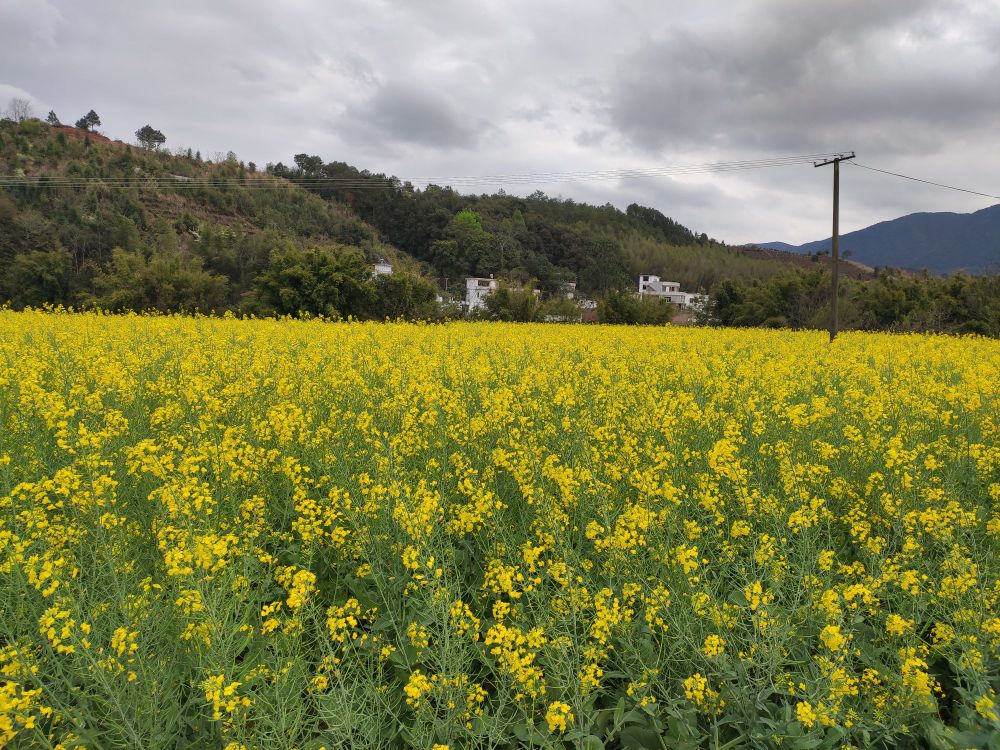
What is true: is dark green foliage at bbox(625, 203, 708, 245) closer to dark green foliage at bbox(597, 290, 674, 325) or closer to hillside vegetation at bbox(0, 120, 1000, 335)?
hillside vegetation at bbox(0, 120, 1000, 335)

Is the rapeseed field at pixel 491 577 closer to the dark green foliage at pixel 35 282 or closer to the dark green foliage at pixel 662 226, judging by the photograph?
the dark green foliage at pixel 35 282

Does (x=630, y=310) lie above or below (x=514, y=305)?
below

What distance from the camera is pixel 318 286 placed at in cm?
2700

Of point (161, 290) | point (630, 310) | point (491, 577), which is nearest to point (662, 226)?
point (630, 310)

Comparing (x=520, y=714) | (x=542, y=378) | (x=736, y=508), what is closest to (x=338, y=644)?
(x=520, y=714)

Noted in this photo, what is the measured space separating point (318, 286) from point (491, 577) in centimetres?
2647

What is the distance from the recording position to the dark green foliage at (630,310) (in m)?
34.1

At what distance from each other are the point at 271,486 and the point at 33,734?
73.0 inches

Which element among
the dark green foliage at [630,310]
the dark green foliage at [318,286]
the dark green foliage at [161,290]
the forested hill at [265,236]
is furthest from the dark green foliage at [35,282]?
the dark green foliage at [630,310]

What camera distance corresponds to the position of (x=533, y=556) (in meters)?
2.56

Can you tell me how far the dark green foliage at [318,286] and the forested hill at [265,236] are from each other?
0.24ft

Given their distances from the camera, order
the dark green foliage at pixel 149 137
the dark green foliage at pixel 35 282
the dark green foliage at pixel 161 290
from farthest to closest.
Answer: the dark green foliage at pixel 149 137, the dark green foliage at pixel 35 282, the dark green foliage at pixel 161 290

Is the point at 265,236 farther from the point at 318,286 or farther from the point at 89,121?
the point at 89,121

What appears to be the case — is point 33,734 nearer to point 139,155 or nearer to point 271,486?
point 271,486
